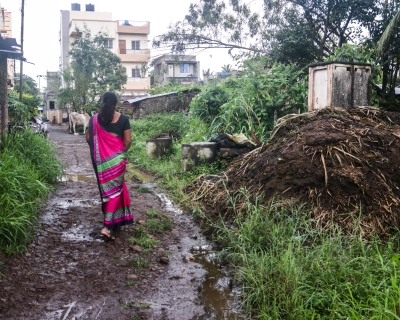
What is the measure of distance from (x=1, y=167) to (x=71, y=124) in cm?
2105

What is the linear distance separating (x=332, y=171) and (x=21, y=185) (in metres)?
3.91

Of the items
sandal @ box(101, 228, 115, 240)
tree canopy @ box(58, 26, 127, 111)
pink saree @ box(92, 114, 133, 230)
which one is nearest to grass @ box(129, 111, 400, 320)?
sandal @ box(101, 228, 115, 240)

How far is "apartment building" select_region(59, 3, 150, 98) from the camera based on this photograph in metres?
44.8

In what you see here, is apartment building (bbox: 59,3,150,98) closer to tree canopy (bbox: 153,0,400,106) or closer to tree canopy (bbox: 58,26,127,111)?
tree canopy (bbox: 58,26,127,111)

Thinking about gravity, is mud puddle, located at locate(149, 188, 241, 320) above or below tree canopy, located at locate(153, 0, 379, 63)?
below

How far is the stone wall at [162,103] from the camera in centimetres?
1950

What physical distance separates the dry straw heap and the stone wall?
12.9 metres

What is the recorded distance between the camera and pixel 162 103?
20.0 metres

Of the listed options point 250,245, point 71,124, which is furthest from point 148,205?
point 71,124

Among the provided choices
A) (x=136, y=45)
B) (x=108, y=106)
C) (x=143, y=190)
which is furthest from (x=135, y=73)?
(x=108, y=106)

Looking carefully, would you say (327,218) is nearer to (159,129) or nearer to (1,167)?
(1,167)

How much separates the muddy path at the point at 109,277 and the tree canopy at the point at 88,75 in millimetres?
22973

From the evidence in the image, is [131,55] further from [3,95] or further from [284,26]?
[3,95]

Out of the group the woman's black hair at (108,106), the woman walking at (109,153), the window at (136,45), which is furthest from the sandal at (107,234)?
the window at (136,45)
